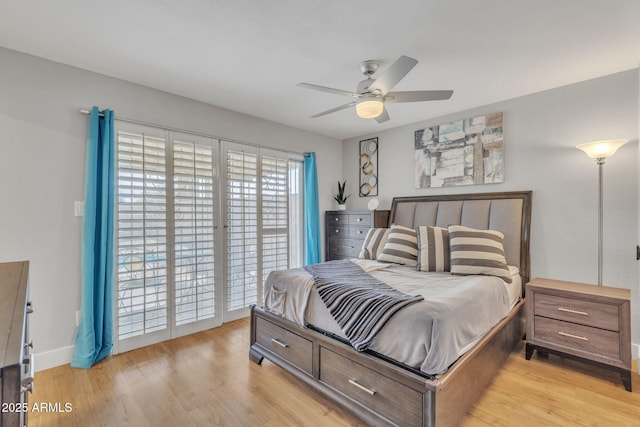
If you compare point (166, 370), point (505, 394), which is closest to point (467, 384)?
point (505, 394)

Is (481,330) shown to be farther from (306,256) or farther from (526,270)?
(306,256)

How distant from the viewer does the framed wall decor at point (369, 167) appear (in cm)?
446

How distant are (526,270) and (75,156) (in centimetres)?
434

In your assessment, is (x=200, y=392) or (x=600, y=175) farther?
(x=600, y=175)

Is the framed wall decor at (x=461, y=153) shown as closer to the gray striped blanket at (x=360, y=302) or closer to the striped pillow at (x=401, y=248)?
the striped pillow at (x=401, y=248)

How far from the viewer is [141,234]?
2818 millimetres

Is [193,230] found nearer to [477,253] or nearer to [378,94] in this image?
[378,94]

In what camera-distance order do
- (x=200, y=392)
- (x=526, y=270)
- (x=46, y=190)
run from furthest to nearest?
(x=526, y=270), (x=46, y=190), (x=200, y=392)

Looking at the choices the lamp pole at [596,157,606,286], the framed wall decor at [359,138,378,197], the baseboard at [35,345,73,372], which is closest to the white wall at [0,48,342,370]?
the baseboard at [35,345,73,372]

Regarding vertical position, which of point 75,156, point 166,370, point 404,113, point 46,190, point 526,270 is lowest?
point 166,370

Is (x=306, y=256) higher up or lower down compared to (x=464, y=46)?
lower down

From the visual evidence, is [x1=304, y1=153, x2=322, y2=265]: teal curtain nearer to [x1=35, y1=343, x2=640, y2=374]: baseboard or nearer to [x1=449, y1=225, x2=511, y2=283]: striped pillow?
[x1=449, y1=225, x2=511, y2=283]: striped pillow

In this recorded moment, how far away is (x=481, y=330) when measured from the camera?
1958 mm

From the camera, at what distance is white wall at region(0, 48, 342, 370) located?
7.44 ft
